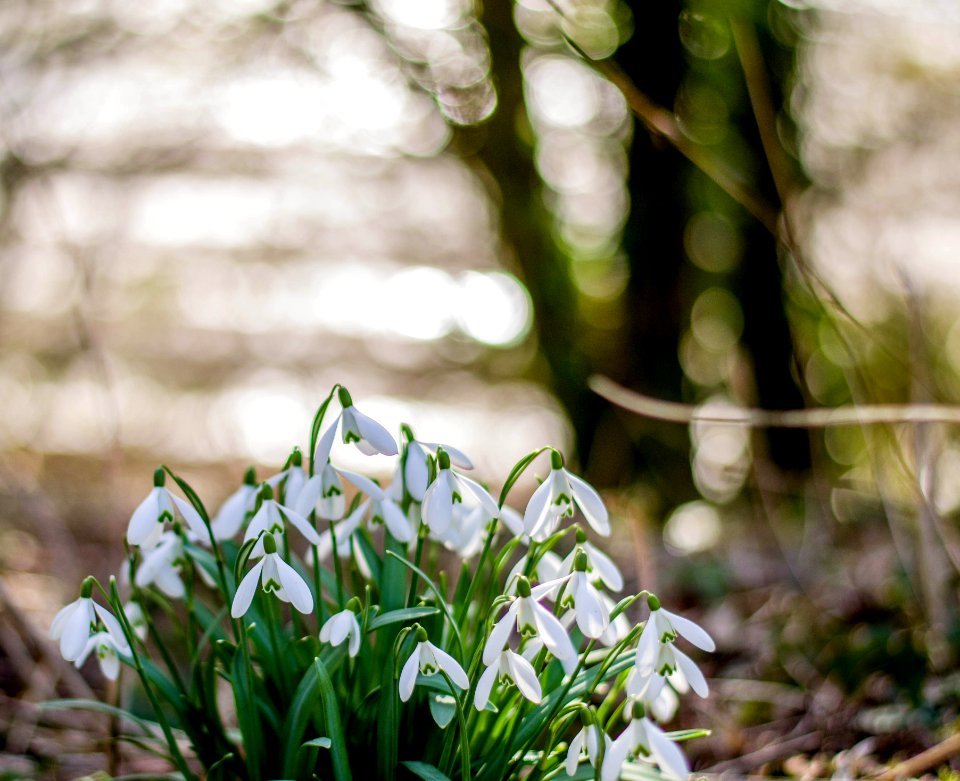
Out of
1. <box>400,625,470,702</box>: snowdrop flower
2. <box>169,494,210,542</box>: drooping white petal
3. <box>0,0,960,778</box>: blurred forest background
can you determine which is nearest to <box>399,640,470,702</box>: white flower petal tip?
<box>400,625,470,702</box>: snowdrop flower

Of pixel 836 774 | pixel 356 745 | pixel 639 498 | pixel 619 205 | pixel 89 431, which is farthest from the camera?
pixel 89 431

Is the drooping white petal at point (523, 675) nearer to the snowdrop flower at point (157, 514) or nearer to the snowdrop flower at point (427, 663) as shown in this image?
the snowdrop flower at point (427, 663)

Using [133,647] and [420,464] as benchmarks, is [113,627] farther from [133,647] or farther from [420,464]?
[420,464]

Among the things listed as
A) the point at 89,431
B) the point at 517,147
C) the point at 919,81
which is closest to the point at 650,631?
the point at 517,147

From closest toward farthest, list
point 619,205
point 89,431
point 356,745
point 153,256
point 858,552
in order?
point 356,745 → point 858,552 → point 619,205 → point 153,256 → point 89,431

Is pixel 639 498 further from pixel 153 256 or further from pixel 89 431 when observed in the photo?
pixel 89 431

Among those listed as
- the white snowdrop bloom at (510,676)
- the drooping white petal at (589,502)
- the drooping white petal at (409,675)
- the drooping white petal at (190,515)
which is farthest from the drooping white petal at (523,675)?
the drooping white petal at (190,515)
